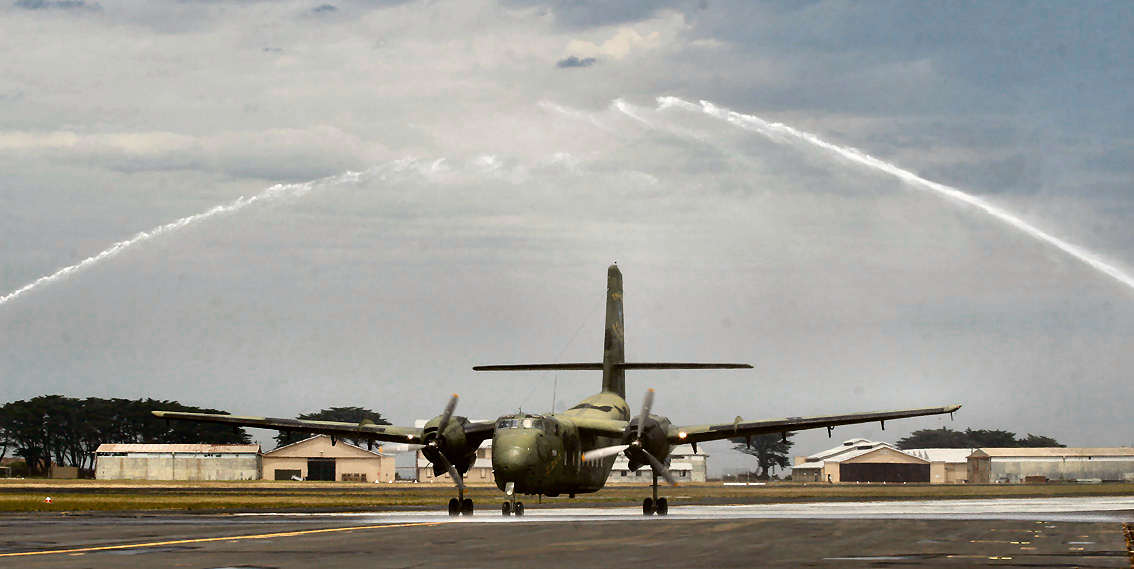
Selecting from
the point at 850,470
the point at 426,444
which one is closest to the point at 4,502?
the point at 426,444

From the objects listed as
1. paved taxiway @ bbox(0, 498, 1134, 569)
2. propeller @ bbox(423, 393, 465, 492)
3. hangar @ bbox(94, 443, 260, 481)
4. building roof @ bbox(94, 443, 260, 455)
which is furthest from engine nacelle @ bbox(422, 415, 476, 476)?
building roof @ bbox(94, 443, 260, 455)

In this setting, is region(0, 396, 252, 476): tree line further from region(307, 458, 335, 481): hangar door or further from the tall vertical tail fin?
the tall vertical tail fin

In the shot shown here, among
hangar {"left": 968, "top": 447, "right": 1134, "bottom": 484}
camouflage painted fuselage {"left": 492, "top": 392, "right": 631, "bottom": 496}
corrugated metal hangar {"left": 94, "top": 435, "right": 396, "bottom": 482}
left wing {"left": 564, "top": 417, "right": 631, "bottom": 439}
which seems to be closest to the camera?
camouflage painted fuselage {"left": 492, "top": 392, "right": 631, "bottom": 496}

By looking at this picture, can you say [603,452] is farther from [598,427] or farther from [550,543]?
[550,543]

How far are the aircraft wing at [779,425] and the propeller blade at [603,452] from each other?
220 cm

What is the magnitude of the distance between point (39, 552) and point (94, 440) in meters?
144

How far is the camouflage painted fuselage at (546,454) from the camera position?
46.8 meters

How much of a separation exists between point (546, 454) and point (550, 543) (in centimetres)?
1892

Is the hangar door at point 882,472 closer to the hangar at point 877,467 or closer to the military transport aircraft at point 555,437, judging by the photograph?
the hangar at point 877,467

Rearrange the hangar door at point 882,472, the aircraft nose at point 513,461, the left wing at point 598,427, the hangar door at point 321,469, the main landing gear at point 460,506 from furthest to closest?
1. the hangar door at point 882,472
2. the hangar door at point 321,469
3. the left wing at point 598,427
4. the main landing gear at point 460,506
5. the aircraft nose at point 513,461

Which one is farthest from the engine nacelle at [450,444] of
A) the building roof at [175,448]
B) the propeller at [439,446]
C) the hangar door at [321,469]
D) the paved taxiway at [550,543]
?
the hangar door at [321,469]

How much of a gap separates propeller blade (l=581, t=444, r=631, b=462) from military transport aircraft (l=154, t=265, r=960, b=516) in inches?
1.7

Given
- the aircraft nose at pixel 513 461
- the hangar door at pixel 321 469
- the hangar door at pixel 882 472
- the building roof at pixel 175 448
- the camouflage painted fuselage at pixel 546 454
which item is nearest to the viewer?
the aircraft nose at pixel 513 461

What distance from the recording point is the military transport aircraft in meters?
47.3
